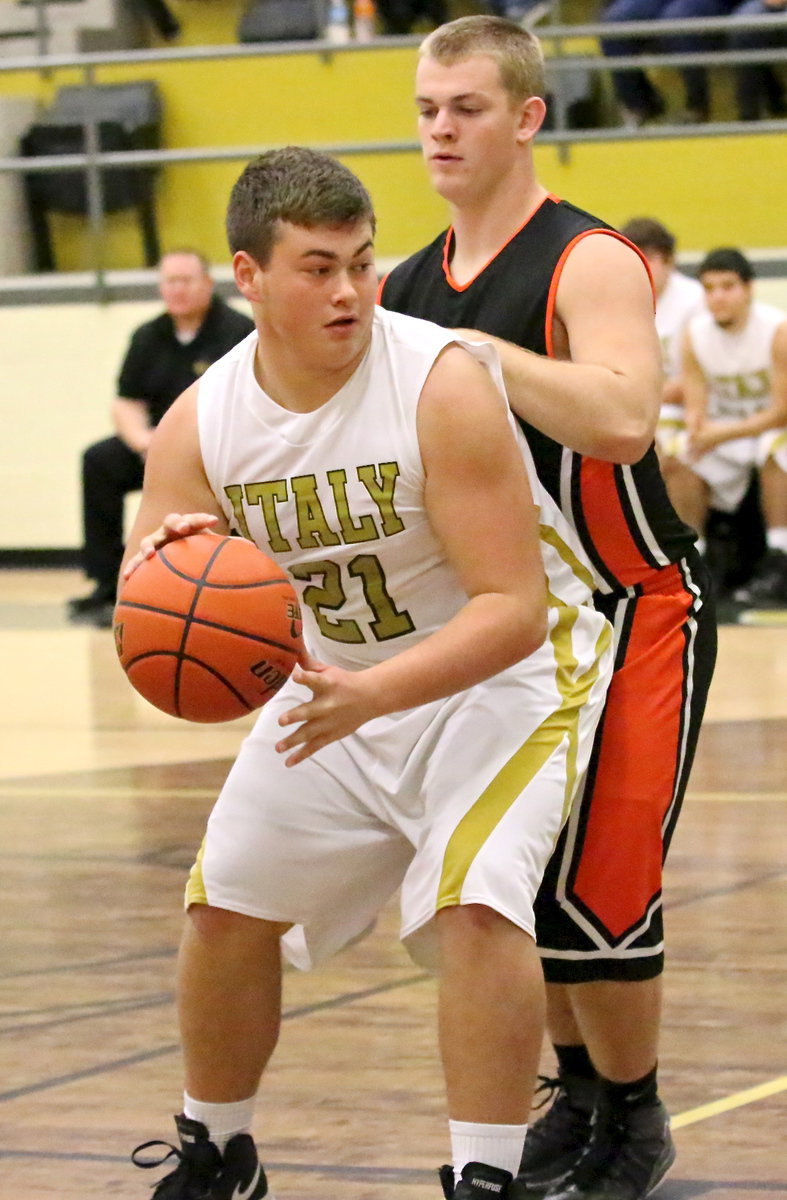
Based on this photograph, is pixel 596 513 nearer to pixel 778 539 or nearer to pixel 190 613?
pixel 190 613

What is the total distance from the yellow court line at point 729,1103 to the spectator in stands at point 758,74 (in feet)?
25.2

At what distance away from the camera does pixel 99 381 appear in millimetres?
10836

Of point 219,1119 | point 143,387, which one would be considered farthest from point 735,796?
point 143,387

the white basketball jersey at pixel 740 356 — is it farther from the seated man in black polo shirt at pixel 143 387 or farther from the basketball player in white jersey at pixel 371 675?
the basketball player in white jersey at pixel 371 675

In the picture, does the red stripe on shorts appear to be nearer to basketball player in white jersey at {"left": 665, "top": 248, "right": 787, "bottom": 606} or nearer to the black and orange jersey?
the black and orange jersey

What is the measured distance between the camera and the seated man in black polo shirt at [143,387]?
8.78 meters

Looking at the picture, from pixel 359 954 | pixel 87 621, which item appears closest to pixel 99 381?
pixel 87 621

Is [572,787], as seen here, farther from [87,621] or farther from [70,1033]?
[87,621]

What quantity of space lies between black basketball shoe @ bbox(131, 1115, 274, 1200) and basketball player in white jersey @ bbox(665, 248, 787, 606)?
621cm

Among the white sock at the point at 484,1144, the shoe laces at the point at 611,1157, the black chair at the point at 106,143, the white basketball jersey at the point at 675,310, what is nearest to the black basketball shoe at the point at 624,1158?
the shoe laces at the point at 611,1157

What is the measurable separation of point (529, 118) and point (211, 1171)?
1.67 metres

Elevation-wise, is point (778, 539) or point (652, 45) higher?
point (652, 45)

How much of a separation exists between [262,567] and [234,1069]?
0.75m

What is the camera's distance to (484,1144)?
258 centimetres
